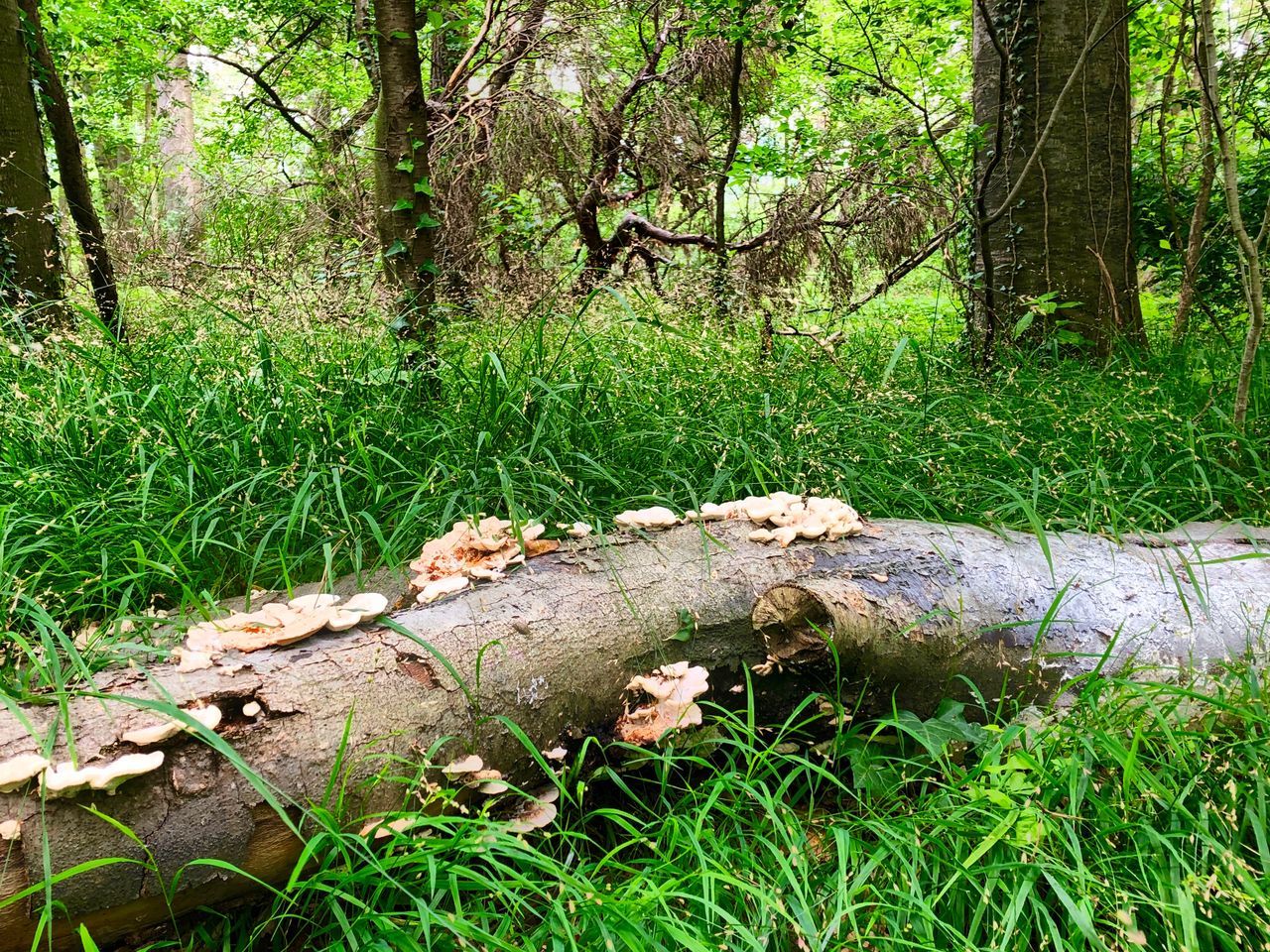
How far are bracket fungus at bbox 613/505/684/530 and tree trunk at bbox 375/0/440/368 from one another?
167cm

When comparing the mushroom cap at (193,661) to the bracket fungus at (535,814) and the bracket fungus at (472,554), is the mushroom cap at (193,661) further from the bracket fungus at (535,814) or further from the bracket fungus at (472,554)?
the bracket fungus at (535,814)

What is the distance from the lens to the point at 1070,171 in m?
4.09

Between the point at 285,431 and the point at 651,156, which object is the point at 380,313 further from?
the point at 651,156

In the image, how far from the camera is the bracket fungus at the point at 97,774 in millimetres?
1218

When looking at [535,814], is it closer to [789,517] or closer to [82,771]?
[82,771]

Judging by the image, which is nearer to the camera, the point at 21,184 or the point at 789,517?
the point at 789,517

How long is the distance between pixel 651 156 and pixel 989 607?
5.75 m

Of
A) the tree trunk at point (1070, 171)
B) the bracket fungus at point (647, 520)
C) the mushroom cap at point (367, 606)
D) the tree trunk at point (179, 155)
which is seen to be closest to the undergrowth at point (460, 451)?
the bracket fungus at point (647, 520)

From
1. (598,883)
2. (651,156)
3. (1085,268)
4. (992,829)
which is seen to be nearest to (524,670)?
(598,883)

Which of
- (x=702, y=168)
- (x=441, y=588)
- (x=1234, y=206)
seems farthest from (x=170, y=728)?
(x=702, y=168)

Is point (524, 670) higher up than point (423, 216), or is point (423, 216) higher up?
point (423, 216)

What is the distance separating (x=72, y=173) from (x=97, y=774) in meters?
5.31

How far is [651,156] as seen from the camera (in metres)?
6.75

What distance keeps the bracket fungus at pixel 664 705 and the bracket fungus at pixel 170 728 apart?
2.83 feet
